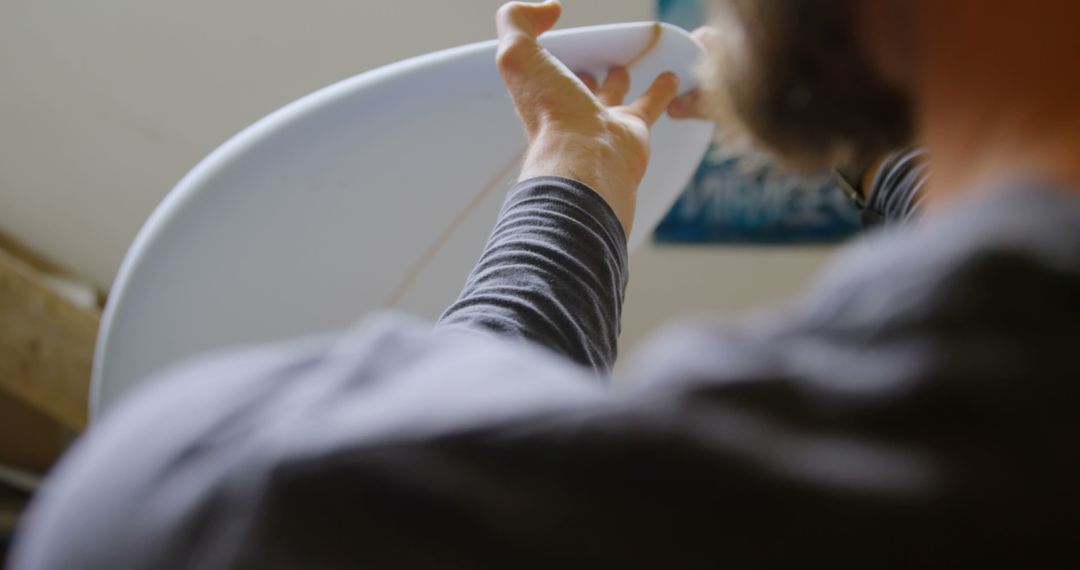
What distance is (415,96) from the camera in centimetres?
75

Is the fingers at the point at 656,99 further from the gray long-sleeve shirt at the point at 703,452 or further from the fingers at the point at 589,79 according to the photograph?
the gray long-sleeve shirt at the point at 703,452

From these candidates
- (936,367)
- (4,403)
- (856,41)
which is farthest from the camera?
(4,403)

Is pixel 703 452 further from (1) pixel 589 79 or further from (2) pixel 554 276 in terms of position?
(1) pixel 589 79

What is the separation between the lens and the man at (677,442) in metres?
0.22

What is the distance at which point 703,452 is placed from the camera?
23 cm

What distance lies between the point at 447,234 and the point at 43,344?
0.93m

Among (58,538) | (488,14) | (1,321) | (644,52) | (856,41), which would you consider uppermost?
(488,14)

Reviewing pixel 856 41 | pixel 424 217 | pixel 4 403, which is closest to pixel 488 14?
pixel 424 217

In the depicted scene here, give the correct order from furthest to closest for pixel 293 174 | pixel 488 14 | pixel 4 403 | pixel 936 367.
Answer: pixel 4 403
pixel 488 14
pixel 293 174
pixel 936 367

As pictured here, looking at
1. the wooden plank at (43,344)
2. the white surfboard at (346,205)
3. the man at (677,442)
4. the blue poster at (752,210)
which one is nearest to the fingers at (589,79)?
the white surfboard at (346,205)

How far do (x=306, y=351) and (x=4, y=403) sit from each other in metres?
1.64

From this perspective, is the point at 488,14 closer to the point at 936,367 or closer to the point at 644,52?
the point at 644,52

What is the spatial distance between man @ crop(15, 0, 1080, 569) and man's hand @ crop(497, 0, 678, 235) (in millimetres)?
305

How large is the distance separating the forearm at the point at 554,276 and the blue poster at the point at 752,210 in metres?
0.90
